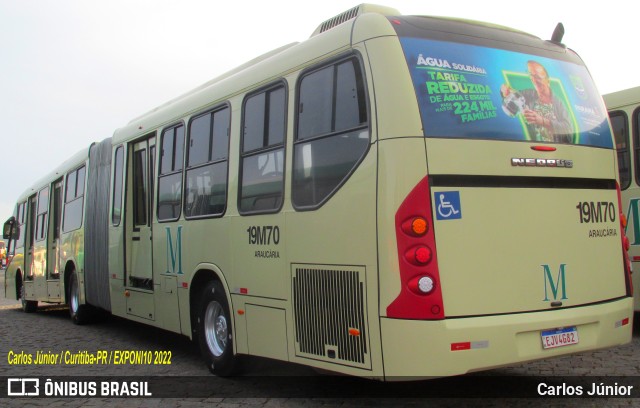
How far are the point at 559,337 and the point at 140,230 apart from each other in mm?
6117

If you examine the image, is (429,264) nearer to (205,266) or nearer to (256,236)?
(256,236)

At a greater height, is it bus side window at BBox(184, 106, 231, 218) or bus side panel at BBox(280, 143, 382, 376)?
bus side window at BBox(184, 106, 231, 218)

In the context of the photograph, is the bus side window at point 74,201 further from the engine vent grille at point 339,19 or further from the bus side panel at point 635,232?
the bus side panel at point 635,232

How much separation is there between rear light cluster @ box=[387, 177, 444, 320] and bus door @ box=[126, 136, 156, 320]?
5.01 m

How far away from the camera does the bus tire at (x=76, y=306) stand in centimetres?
1283

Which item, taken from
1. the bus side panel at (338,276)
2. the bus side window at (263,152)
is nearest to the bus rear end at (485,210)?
the bus side panel at (338,276)

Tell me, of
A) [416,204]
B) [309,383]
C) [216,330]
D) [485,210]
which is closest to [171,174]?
[216,330]

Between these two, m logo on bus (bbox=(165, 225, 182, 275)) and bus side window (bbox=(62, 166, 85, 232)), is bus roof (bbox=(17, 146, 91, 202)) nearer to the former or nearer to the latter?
bus side window (bbox=(62, 166, 85, 232))

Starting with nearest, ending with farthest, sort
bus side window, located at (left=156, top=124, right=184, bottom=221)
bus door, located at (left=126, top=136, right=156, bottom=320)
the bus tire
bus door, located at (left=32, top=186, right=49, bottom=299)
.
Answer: bus side window, located at (left=156, top=124, right=184, bottom=221), bus door, located at (left=126, top=136, right=156, bottom=320), the bus tire, bus door, located at (left=32, top=186, right=49, bottom=299)

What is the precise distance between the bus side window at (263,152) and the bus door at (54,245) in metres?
8.38

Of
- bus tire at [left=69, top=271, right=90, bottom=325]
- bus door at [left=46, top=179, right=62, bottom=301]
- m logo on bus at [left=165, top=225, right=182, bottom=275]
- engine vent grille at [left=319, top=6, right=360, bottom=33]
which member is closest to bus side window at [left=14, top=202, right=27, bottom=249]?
bus door at [left=46, top=179, right=62, bottom=301]

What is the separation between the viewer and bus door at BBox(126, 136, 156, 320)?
9352 millimetres

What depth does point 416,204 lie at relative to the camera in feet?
16.4

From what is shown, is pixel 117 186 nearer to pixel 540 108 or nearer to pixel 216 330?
pixel 216 330
